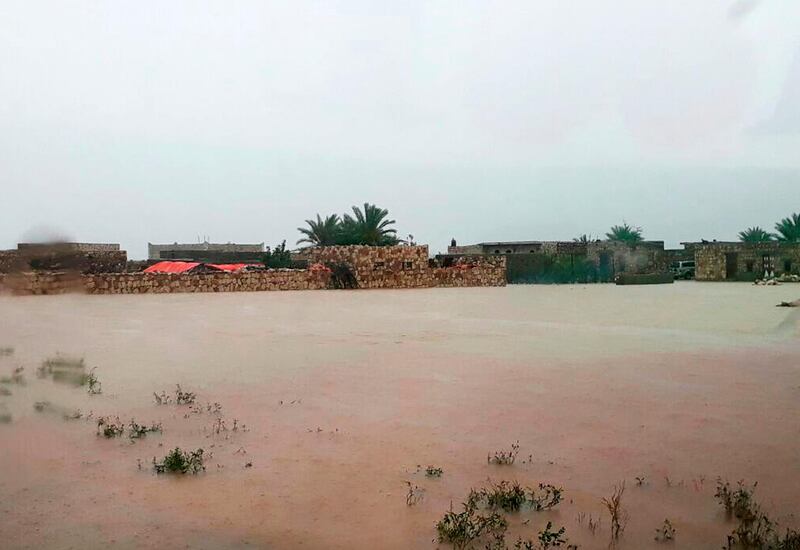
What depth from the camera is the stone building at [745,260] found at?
3538 centimetres

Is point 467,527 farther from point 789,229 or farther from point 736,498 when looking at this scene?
point 789,229

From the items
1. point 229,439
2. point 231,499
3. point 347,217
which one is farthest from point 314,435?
point 347,217

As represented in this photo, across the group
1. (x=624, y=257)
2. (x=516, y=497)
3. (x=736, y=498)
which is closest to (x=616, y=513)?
(x=516, y=497)

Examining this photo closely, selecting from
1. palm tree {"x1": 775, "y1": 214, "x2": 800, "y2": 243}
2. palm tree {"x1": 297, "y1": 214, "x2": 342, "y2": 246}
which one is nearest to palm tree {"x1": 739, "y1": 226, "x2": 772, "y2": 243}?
palm tree {"x1": 775, "y1": 214, "x2": 800, "y2": 243}

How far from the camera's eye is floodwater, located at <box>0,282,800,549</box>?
125 inches

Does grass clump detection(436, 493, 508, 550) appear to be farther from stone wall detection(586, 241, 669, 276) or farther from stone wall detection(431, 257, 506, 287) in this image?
stone wall detection(586, 241, 669, 276)

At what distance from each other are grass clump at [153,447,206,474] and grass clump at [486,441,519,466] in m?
1.82

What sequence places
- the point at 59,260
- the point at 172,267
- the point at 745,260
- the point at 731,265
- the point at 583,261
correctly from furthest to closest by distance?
the point at 583,261 → the point at 731,265 → the point at 745,260 → the point at 172,267 → the point at 59,260

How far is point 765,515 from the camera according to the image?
3250 millimetres

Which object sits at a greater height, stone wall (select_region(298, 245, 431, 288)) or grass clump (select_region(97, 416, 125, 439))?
stone wall (select_region(298, 245, 431, 288))

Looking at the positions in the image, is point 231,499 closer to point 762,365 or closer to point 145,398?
point 145,398

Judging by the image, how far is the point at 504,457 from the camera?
414 cm

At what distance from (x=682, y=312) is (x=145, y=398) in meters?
13.4

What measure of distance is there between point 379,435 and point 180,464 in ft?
4.74
